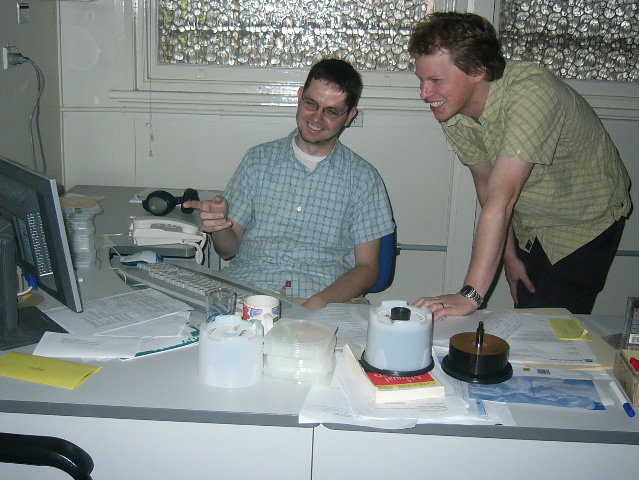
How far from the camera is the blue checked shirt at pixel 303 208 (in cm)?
224

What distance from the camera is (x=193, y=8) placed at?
117 inches

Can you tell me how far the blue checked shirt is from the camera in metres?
2.24

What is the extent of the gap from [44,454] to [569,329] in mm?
1221

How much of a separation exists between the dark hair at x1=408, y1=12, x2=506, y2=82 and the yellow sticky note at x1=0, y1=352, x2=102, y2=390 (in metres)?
1.18

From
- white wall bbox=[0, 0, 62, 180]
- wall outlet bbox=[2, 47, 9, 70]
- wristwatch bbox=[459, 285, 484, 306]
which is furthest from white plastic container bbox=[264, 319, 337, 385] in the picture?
wall outlet bbox=[2, 47, 9, 70]

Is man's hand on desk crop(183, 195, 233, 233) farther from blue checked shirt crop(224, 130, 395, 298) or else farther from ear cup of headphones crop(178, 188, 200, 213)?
ear cup of headphones crop(178, 188, 200, 213)

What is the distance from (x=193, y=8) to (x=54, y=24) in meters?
0.63

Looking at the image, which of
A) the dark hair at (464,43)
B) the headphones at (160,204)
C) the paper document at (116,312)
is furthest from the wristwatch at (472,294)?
the headphones at (160,204)

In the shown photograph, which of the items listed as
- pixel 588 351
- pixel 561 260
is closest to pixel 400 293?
pixel 561 260

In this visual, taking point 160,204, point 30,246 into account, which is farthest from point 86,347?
point 160,204

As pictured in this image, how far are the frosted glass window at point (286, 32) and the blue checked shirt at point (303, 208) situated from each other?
3.10ft

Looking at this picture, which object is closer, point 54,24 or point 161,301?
point 161,301

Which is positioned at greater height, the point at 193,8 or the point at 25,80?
the point at 193,8

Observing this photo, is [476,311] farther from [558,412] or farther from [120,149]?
[120,149]
